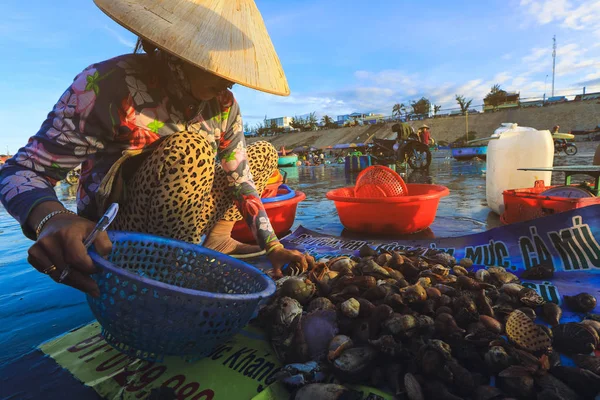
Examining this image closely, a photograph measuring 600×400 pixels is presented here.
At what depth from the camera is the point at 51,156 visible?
1.19 metres

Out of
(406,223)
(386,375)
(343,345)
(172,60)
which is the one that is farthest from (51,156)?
(406,223)

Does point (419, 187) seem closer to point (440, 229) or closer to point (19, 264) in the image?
point (440, 229)

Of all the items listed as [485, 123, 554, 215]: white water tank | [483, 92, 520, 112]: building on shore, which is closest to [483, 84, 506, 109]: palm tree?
[483, 92, 520, 112]: building on shore

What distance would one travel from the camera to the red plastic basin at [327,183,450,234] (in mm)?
2484

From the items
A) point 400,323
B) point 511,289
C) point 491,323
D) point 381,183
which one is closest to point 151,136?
point 400,323

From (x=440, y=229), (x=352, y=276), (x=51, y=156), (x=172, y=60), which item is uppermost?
(x=172, y=60)

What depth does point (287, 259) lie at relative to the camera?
1.53m

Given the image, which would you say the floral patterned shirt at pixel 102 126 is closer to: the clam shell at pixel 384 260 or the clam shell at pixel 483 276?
the clam shell at pixel 384 260

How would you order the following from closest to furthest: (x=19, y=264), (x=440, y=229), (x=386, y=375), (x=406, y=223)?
(x=386, y=375) < (x=19, y=264) < (x=406, y=223) < (x=440, y=229)

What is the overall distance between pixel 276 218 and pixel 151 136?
141 cm

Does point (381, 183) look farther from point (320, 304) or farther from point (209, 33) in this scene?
point (209, 33)

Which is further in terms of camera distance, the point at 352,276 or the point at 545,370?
the point at 352,276

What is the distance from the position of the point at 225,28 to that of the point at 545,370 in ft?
4.72

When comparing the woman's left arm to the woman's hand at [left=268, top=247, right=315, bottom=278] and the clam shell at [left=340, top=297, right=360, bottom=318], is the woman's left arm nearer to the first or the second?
the woman's hand at [left=268, top=247, right=315, bottom=278]
